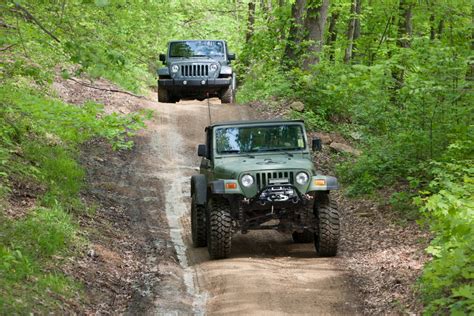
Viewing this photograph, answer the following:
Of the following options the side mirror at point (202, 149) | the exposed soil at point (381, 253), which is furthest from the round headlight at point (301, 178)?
the side mirror at point (202, 149)

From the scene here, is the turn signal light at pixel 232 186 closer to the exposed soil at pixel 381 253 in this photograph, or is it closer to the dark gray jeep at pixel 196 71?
the exposed soil at pixel 381 253

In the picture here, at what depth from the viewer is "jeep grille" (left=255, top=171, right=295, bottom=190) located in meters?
9.26

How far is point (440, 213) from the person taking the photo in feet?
24.3

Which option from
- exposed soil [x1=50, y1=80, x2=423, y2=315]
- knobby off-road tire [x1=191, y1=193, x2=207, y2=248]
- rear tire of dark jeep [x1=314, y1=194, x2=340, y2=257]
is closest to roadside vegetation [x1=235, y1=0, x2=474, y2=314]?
exposed soil [x1=50, y1=80, x2=423, y2=315]

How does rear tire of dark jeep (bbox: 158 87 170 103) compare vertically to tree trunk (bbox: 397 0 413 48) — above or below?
below

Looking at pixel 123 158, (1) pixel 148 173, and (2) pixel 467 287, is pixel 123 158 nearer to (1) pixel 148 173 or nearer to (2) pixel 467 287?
→ (1) pixel 148 173

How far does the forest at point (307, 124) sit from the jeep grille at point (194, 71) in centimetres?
211

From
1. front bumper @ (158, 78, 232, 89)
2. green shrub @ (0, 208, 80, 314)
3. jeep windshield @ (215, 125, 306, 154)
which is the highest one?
jeep windshield @ (215, 125, 306, 154)

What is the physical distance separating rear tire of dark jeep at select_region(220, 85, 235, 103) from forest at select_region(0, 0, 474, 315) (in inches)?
38.8

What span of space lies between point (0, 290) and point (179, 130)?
12502 mm

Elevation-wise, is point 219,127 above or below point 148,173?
above

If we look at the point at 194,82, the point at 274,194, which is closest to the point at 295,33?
the point at 194,82

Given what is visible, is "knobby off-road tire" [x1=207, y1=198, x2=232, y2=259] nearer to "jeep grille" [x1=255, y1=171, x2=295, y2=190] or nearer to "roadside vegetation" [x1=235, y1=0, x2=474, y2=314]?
"jeep grille" [x1=255, y1=171, x2=295, y2=190]

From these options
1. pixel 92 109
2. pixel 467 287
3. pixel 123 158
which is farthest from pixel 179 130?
pixel 467 287
